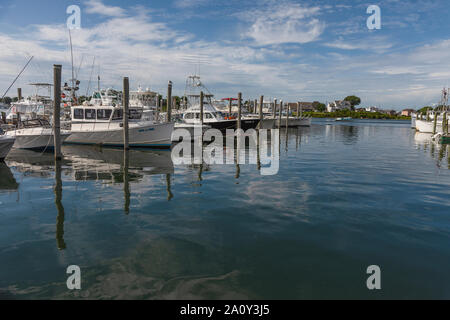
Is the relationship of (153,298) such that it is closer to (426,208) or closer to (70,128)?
(426,208)

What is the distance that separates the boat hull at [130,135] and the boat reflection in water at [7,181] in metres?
7.49

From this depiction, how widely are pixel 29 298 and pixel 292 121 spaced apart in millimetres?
53870

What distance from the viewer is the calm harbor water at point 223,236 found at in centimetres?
447

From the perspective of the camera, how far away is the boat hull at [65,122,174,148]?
67.2ft

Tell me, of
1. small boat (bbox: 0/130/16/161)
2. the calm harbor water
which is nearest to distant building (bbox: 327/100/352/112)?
the calm harbor water

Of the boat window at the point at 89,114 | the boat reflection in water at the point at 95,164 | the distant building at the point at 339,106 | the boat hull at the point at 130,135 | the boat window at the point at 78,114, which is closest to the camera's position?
the boat reflection in water at the point at 95,164

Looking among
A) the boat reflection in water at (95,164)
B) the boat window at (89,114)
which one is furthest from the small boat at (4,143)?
the boat window at (89,114)

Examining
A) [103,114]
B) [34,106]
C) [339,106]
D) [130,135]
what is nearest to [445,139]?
[130,135]

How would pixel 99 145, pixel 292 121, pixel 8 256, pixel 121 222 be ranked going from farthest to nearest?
pixel 292 121 → pixel 99 145 → pixel 121 222 → pixel 8 256

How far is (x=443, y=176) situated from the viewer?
12656mm

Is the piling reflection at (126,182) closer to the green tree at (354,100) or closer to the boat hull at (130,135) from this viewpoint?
the boat hull at (130,135)

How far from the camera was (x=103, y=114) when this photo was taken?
21.1 meters
